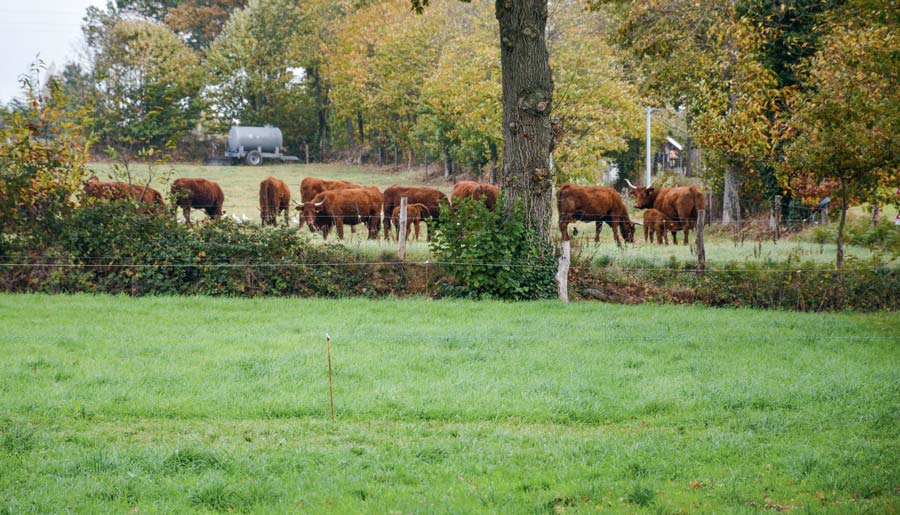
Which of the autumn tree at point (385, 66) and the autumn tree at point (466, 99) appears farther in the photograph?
the autumn tree at point (385, 66)

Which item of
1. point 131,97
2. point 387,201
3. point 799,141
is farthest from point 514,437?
point 131,97

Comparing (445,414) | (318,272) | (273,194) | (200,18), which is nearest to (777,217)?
(318,272)

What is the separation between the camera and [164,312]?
1453 cm

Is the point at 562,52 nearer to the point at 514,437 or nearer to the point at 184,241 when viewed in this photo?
the point at 184,241

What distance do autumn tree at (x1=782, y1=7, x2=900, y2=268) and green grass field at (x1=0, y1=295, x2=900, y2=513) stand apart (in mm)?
3457

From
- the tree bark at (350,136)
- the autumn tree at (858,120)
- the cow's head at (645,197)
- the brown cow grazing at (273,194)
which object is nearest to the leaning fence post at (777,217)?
the autumn tree at (858,120)

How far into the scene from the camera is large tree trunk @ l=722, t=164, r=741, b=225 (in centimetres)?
2884

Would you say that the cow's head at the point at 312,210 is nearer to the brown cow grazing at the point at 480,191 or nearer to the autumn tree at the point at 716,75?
the brown cow grazing at the point at 480,191

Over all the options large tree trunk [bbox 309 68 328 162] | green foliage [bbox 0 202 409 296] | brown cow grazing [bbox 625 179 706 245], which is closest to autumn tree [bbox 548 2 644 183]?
brown cow grazing [bbox 625 179 706 245]

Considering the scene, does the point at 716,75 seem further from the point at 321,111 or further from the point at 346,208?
the point at 321,111

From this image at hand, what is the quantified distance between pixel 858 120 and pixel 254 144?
47630 millimetres

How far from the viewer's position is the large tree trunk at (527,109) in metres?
17.1

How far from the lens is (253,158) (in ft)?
193

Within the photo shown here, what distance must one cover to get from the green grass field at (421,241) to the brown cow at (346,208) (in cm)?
65
